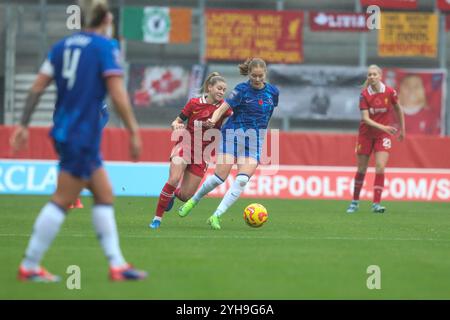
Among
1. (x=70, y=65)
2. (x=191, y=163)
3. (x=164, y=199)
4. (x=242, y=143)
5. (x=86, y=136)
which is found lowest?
(x=164, y=199)

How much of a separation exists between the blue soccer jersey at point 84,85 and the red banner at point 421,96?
2130 centimetres

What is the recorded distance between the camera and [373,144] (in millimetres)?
17891

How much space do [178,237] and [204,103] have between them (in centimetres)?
255

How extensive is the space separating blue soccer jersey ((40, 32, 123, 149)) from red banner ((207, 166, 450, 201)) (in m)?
13.5

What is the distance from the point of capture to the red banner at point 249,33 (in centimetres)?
2866

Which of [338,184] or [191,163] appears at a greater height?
[191,163]

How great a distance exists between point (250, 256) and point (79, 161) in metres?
2.69

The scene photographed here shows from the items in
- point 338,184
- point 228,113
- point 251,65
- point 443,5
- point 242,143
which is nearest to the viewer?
point 251,65

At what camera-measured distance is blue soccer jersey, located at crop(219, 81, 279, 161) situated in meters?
13.8

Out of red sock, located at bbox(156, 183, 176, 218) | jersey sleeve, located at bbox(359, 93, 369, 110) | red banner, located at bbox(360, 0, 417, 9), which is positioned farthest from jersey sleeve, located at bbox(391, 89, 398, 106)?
red banner, located at bbox(360, 0, 417, 9)

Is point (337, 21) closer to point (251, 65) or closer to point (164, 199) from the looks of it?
point (251, 65)

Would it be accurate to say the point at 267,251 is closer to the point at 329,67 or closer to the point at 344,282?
the point at 344,282

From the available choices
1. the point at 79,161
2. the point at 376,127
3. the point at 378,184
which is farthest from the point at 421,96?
the point at 79,161
